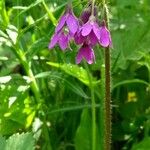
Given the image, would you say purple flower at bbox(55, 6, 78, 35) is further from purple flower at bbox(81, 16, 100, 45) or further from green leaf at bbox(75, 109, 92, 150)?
green leaf at bbox(75, 109, 92, 150)

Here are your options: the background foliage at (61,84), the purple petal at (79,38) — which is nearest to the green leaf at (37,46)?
the background foliage at (61,84)

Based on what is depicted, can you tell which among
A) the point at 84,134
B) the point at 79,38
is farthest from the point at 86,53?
the point at 84,134

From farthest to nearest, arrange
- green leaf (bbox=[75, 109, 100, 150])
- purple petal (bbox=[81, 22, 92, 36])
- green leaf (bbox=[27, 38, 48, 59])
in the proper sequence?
green leaf (bbox=[75, 109, 100, 150])
green leaf (bbox=[27, 38, 48, 59])
purple petal (bbox=[81, 22, 92, 36])

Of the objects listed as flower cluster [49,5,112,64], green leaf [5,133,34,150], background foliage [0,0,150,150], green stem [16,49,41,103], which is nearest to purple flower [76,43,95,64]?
flower cluster [49,5,112,64]

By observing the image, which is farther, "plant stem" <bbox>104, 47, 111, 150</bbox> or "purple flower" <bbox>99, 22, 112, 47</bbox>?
"plant stem" <bbox>104, 47, 111, 150</bbox>

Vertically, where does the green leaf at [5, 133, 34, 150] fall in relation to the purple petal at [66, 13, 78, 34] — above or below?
below

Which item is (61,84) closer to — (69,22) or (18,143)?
(18,143)
